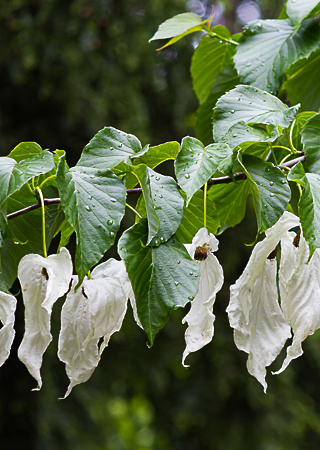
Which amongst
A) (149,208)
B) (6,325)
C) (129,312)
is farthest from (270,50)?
(129,312)

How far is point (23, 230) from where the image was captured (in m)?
0.51

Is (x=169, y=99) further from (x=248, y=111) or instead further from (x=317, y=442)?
(x=248, y=111)

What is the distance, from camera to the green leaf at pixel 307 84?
0.85 meters

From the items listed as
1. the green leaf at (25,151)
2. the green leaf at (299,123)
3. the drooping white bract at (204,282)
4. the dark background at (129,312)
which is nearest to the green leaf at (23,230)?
the green leaf at (25,151)

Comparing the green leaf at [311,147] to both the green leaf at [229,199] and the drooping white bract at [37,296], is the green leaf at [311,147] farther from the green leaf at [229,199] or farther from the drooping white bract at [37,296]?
the drooping white bract at [37,296]

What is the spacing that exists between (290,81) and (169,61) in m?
1.89

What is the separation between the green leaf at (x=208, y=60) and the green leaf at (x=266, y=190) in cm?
50

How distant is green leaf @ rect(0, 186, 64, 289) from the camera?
0.51m

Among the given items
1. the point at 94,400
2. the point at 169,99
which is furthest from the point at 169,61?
the point at 94,400

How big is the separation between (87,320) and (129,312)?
1.74m

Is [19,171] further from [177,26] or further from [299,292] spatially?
[177,26]

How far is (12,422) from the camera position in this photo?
2.08 meters

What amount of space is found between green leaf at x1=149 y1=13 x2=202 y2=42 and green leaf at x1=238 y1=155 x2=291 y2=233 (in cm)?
38

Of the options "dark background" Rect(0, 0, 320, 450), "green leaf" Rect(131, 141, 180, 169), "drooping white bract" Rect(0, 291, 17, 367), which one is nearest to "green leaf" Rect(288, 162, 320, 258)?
"green leaf" Rect(131, 141, 180, 169)
